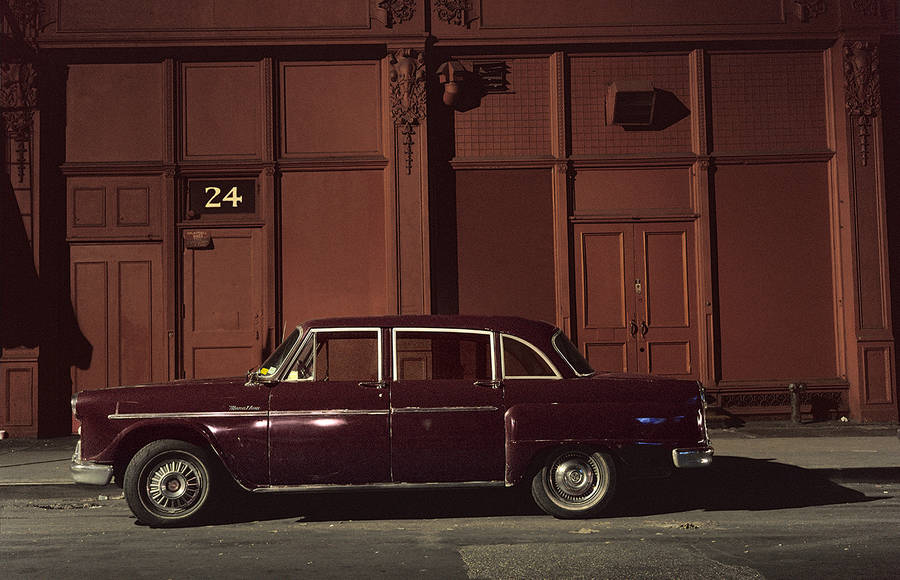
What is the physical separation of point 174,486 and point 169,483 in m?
0.05

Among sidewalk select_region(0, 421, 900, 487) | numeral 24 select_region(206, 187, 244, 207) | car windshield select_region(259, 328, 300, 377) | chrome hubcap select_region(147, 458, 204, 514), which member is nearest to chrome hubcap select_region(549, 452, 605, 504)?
car windshield select_region(259, 328, 300, 377)

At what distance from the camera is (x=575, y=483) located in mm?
6922

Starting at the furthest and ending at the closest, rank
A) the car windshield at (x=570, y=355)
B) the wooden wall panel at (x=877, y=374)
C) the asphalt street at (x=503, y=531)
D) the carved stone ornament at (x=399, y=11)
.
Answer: the carved stone ornament at (x=399, y=11), the wooden wall panel at (x=877, y=374), the car windshield at (x=570, y=355), the asphalt street at (x=503, y=531)

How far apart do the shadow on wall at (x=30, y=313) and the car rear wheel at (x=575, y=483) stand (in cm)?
749

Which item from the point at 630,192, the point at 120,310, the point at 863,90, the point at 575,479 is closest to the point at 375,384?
the point at 575,479

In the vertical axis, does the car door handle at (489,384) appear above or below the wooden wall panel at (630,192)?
below

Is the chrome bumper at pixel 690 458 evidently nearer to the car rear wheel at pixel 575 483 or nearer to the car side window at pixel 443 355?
the car rear wheel at pixel 575 483

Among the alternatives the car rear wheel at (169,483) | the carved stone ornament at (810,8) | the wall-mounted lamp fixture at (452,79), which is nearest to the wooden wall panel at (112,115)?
the wall-mounted lamp fixture at (452,79)

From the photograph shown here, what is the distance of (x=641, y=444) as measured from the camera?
269 inches

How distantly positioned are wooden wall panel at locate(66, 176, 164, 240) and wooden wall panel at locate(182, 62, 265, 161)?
2.51ft

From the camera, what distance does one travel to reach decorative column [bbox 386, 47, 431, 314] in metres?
12.0

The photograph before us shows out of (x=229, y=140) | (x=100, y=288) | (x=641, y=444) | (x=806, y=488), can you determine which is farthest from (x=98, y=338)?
(x=806, y=488)

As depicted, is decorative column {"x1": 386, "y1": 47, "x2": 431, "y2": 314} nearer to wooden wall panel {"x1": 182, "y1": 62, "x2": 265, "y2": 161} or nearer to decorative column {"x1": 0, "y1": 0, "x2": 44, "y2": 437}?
wooden wall panel {"x1": 182, "y1": 62, "x2": 265, "y2": 161}

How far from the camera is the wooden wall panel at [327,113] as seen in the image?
40.3 ft
